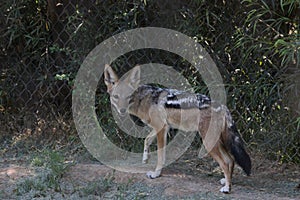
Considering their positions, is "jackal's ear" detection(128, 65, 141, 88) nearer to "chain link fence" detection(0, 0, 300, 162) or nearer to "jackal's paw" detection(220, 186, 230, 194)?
"chain link fence" detection(0, 0, 300, 162)

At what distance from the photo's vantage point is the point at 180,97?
3963 mm

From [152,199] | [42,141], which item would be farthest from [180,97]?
[42,141]

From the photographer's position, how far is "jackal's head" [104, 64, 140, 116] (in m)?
4.07

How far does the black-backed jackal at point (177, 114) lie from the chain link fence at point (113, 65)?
21.0 inches

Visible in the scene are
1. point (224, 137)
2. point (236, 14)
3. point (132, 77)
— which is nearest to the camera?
point (224, 137)

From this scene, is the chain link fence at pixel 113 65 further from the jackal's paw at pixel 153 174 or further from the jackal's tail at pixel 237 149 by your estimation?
the jackal's paw at pixel 153 174

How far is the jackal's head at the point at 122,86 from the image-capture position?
13.3 feet

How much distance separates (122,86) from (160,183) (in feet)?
2.74

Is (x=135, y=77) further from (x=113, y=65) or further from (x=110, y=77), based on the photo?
Answer: (x=113, y=65)

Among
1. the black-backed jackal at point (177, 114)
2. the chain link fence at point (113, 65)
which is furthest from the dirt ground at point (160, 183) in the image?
the chain link fence at point (113, 65)

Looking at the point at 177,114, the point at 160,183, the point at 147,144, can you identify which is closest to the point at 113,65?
the point at 147,144

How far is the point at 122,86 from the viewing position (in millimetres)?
4133

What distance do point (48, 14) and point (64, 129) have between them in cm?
107

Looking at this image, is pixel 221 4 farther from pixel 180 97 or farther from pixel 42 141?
pixel 42 141
